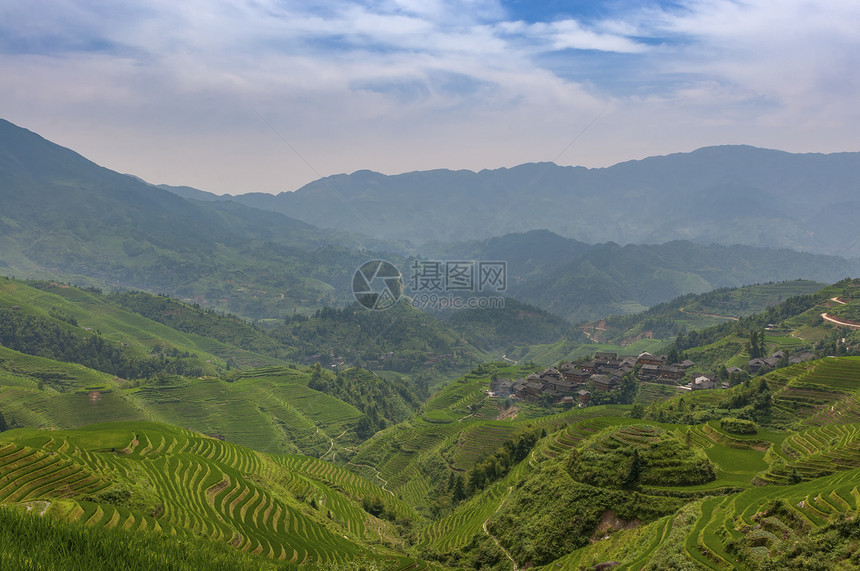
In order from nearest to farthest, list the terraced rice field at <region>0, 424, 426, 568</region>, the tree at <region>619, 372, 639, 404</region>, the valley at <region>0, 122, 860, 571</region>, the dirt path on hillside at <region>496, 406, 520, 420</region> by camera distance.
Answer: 1. the valley at <region>0, 122, 860, 571</region>
2. the terraced rice field at <region>0, 424, 426, 568</region>
3. the tree at <region>619, 372, 639, 404</region>
4. the dirt path on hillside at <region>496, 406, 520, 420</region>

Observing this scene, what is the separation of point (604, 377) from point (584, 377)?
3428 millimetres

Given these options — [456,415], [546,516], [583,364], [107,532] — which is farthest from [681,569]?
[583,364]

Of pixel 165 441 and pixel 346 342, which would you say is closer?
pixel 165 441

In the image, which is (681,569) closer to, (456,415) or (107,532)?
(107,532)

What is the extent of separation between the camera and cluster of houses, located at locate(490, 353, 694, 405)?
7600 centimetres

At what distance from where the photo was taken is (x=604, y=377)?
254ft

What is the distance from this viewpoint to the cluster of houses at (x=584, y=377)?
7600cm

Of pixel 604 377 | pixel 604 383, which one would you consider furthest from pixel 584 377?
pixel 604 383

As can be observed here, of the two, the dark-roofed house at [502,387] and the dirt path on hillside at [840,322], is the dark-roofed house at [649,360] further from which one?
the dirt path on hillside at [840,322]

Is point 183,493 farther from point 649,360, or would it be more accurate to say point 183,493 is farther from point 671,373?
point 649,360

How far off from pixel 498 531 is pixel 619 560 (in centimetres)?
1100

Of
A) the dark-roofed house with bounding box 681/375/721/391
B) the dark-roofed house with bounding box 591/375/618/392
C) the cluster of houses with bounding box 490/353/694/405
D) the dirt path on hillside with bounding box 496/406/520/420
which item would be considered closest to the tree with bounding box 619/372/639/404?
the dark-roofed house with bounding box 591/375/618/392

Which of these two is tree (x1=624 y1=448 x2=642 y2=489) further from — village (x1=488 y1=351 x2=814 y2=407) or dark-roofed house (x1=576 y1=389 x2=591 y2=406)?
dark-roofed house (x1=576 y1=389 x2=591 y2=406)

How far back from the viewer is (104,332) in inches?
5566
